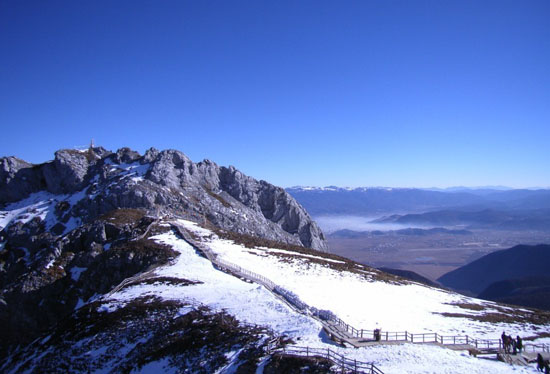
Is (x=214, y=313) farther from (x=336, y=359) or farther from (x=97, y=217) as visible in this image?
(x=97, y=217)

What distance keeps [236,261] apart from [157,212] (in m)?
35.7

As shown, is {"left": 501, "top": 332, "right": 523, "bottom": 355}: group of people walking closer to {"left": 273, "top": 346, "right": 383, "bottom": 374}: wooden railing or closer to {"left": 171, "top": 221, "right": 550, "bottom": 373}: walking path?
{"left": 171, "top": 221, "right": 550, "bottom": 373}: walking path

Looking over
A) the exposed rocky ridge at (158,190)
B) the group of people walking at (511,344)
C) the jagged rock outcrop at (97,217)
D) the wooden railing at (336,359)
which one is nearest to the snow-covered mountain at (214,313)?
the wooden railing at (336,359)

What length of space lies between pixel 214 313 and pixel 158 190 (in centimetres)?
6473

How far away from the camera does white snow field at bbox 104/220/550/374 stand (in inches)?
722

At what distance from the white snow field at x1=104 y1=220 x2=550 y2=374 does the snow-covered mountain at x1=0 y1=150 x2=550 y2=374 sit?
13 cm

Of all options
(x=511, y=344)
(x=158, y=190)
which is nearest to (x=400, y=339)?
(x=511, y=344)

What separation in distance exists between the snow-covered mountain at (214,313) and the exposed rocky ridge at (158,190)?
51.5 feet

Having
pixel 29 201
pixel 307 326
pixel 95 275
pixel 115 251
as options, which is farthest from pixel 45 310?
pixel 29 201

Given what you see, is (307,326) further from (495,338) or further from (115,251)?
(115,251)

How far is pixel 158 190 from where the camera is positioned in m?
84.4

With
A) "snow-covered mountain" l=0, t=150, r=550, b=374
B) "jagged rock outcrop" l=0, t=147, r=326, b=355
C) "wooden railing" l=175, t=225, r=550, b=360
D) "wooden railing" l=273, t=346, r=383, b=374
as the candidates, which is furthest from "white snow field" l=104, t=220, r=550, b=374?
"jagged rock outcrop" l=0, t=147, r=326, b=355

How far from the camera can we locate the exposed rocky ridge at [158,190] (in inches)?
3250

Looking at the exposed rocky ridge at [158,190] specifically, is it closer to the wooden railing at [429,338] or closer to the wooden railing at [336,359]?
the wooden railing at [429,338]
